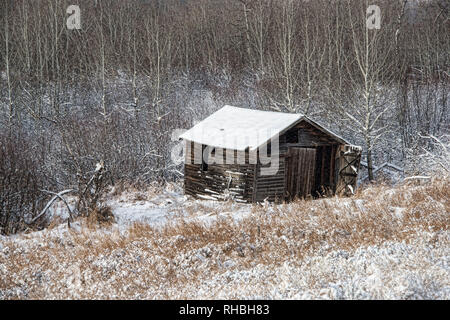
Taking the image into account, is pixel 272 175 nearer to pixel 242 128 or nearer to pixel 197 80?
pixel 242 128

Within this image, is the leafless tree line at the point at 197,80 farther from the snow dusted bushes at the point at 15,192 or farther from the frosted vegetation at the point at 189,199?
the snow dusted bushes at the point at 15,192

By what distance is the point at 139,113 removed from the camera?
30.8 m

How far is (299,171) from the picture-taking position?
56.0 feet

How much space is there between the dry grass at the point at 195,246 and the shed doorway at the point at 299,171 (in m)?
6.64

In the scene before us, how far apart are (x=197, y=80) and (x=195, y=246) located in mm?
28663

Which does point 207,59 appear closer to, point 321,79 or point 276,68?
point 276,68

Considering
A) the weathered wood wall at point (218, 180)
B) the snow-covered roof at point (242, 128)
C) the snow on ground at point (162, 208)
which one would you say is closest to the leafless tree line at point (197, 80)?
the snow on ground at point (162, 208)

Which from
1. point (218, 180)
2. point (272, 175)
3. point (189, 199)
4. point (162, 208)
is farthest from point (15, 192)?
point (272, 175)

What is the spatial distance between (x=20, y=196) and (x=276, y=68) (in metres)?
20.0

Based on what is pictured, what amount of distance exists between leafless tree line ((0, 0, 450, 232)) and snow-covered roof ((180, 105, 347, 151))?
16.5 feet

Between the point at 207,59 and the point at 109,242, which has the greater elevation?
the point at 207,59

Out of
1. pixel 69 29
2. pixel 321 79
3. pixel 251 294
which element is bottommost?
pixel 251 294

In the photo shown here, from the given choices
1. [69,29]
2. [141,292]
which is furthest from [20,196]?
[69,29]

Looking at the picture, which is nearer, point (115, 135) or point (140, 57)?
point (115, 135)
